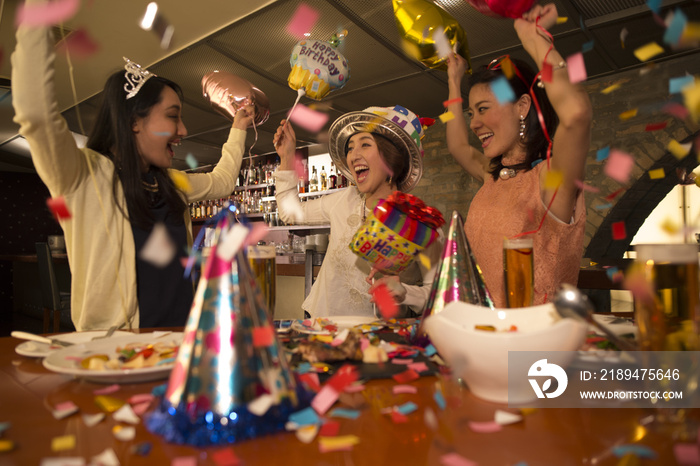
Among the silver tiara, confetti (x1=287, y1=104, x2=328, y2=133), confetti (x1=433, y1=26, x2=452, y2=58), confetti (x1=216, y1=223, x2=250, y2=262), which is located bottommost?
confetti (x1=216, y1=223, x2=250, y2=262)

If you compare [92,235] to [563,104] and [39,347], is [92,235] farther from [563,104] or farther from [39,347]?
[563,104]

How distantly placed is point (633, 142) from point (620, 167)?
264 mm

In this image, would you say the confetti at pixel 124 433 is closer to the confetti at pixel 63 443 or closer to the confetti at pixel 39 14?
the confetti at pixel 63 443

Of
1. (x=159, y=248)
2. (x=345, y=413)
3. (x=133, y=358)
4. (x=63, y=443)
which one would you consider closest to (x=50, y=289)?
(x=159, y=248)

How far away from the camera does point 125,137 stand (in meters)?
1.58

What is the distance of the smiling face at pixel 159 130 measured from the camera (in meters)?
1.64

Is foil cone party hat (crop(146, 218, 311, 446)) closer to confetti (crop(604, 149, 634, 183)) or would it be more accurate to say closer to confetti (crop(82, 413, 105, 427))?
confetti (crop(82, 413, 105, 427))

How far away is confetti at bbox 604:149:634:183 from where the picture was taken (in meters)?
4.36

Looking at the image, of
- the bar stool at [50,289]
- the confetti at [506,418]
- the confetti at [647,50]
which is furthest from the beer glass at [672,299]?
the bar stool at [50,289]

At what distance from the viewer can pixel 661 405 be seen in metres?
0.51

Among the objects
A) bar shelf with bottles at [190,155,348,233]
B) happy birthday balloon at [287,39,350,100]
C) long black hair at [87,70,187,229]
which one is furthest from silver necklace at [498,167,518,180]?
bar shelf with bottles at [190,155,348,233]

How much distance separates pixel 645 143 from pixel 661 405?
4636mm

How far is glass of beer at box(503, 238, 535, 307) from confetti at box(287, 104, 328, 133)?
4489 millimetres

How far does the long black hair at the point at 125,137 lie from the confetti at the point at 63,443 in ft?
3.98
